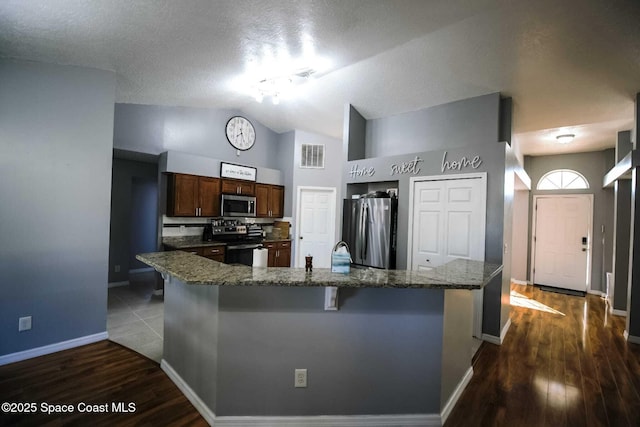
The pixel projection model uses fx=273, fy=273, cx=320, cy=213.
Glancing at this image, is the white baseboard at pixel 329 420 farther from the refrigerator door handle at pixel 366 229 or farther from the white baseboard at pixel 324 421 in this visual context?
the refrigerator door handle at pixel 366 229

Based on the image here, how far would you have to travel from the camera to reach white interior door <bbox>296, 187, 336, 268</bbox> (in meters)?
5.84

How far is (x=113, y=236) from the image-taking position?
4.83 metres

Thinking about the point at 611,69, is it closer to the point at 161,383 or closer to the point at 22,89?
the point at 161,383

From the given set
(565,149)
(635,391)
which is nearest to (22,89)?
(635,391)

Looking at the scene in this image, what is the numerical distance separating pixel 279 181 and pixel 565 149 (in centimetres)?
595

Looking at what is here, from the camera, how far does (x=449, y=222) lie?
3.56 m

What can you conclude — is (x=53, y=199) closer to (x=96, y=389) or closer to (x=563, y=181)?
(x=96, y=389)

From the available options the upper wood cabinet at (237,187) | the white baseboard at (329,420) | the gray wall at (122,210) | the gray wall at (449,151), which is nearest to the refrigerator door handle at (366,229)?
the gray wall at (449,151)

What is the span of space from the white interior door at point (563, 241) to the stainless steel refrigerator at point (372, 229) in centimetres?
419

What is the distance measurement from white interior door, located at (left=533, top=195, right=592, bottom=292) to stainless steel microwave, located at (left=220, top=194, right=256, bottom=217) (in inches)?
240

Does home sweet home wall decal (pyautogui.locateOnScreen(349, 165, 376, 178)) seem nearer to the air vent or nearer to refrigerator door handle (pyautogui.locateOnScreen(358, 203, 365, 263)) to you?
refrigerator door handle (pyautogui.locateOnScreen(358, 203, 365, 263))

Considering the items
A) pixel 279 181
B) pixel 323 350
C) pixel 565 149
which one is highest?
pixel 565 149

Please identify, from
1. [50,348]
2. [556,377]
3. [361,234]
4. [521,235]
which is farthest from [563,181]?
[50,348]

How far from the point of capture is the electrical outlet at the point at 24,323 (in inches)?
96.1
